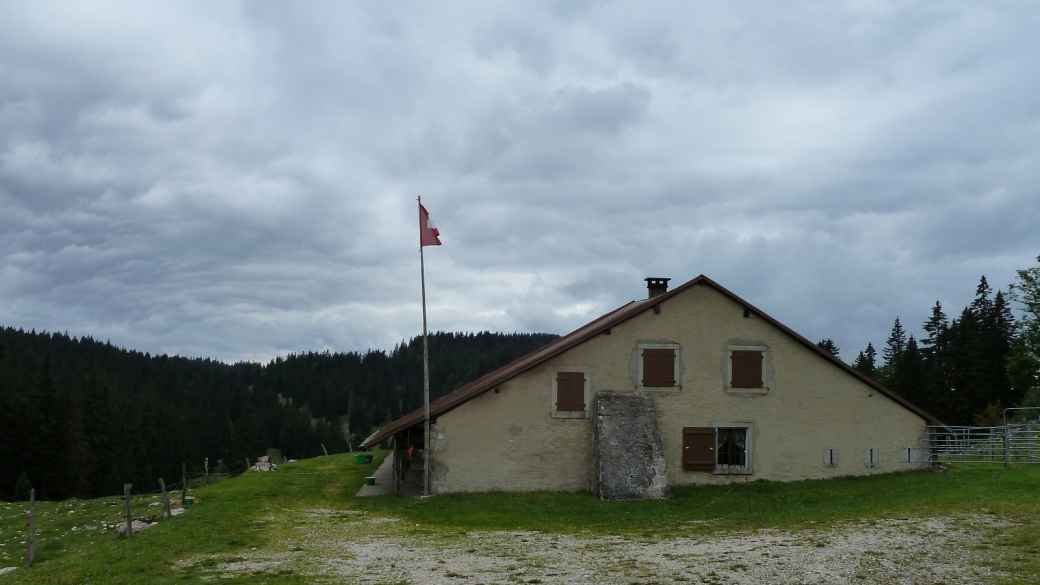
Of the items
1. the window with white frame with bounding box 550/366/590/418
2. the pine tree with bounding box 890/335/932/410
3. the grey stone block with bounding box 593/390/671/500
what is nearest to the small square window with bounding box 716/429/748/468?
the grey stone block with bounding box 593/390/671/500

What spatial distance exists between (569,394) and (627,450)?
8.49 ft

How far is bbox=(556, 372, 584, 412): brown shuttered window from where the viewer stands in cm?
2505

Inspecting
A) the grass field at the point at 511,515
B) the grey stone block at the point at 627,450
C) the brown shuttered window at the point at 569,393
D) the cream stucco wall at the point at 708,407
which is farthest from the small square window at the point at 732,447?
the brown shuttered window at the point at 569,393

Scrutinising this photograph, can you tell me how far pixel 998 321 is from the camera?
64250mm

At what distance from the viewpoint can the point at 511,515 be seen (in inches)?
805

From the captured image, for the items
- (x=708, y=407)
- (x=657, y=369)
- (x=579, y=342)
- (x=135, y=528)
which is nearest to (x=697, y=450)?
(x=708, y=407)

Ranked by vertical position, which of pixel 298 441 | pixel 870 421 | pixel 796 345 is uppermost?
pixel 796 345

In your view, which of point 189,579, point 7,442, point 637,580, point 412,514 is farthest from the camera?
point 7,442

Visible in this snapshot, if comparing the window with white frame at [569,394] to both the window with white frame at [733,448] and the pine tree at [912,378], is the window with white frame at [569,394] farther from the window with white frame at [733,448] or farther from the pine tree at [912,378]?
the pine tree at [912,378]

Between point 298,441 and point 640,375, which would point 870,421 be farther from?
point 298,441

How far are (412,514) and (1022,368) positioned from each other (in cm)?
4824

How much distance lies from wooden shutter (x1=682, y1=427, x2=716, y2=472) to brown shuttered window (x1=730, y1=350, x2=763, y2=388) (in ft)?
6.51

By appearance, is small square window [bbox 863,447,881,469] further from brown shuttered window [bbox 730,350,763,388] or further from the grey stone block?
the grey stone block

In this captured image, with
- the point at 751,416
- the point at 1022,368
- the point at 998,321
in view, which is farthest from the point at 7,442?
the point at 998,321
